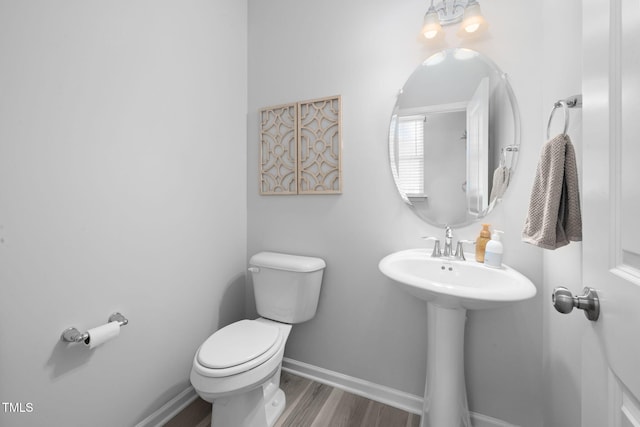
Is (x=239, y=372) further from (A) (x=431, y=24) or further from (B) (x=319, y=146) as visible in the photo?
(A) (x=431, y=24)

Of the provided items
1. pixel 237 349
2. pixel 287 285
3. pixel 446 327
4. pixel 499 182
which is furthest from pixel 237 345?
pixel 499 182

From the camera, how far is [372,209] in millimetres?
1489

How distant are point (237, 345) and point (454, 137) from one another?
4.64ft

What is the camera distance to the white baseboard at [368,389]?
1.29 m

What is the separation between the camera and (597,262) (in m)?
0.52

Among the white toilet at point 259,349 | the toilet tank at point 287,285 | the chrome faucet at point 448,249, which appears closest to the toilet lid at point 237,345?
the white toilet at point 259,349

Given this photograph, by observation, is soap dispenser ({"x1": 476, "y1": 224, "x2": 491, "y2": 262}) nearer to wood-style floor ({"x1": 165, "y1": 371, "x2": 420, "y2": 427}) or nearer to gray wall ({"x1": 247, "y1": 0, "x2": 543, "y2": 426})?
gray wall ({"x1": 247, "y1": 0, "x2": 543, "y2": 426})

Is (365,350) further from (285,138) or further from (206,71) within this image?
(206,71)

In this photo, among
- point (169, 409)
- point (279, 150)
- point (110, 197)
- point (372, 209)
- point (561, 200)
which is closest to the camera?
point (561, 200)

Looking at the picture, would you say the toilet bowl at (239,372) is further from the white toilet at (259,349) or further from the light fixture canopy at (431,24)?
the light fixture canopy at (431,24)

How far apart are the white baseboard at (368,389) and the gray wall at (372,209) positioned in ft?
0.12

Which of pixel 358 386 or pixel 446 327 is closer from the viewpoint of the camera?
pixel 446 327

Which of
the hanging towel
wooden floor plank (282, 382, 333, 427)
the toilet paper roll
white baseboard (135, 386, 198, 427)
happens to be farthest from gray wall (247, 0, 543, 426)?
the toilet paper roll

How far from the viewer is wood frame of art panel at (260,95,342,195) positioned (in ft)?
5.16
